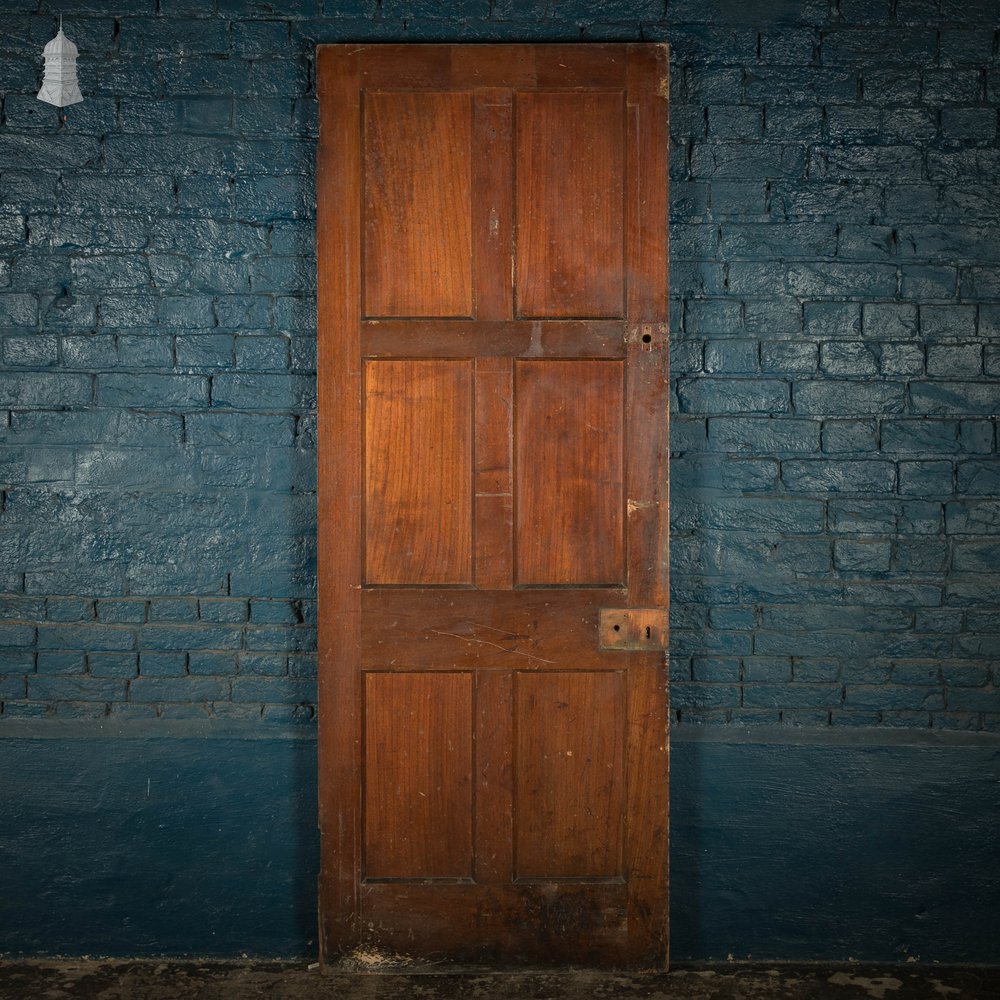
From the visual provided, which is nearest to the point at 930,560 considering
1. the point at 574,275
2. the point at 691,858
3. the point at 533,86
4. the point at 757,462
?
the point at 757,462

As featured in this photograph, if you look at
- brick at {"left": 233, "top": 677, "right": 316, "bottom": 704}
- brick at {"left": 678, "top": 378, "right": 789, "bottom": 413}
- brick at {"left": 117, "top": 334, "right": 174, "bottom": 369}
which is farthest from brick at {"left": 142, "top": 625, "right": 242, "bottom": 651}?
brick at {"left": 678, "top": 378, "right": 789, "bottom": 413}

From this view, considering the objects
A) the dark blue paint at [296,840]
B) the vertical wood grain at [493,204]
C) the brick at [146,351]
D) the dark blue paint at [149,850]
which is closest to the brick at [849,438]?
the dark blue paint at [296,840]

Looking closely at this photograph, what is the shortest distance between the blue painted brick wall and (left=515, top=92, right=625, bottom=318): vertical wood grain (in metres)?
0.24

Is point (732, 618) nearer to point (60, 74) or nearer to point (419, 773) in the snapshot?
point (419, 773)

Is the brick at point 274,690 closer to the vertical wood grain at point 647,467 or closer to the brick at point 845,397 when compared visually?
the vertical wood grain at point 647,467

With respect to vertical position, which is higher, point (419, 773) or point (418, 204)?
point (418, 204)

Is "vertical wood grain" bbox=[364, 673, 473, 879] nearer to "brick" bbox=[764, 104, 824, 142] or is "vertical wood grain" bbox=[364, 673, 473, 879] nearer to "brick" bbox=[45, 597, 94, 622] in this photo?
"brick" bbox=[45, 597, 94, 622]

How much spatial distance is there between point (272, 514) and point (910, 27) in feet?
7.53

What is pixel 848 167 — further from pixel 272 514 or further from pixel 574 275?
pixel 272 514

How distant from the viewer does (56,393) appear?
2.78m

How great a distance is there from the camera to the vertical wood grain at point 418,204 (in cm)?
264

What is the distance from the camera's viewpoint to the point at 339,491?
265 cm

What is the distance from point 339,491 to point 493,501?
426 millimetres

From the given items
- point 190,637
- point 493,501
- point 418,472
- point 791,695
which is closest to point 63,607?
point 190,637
